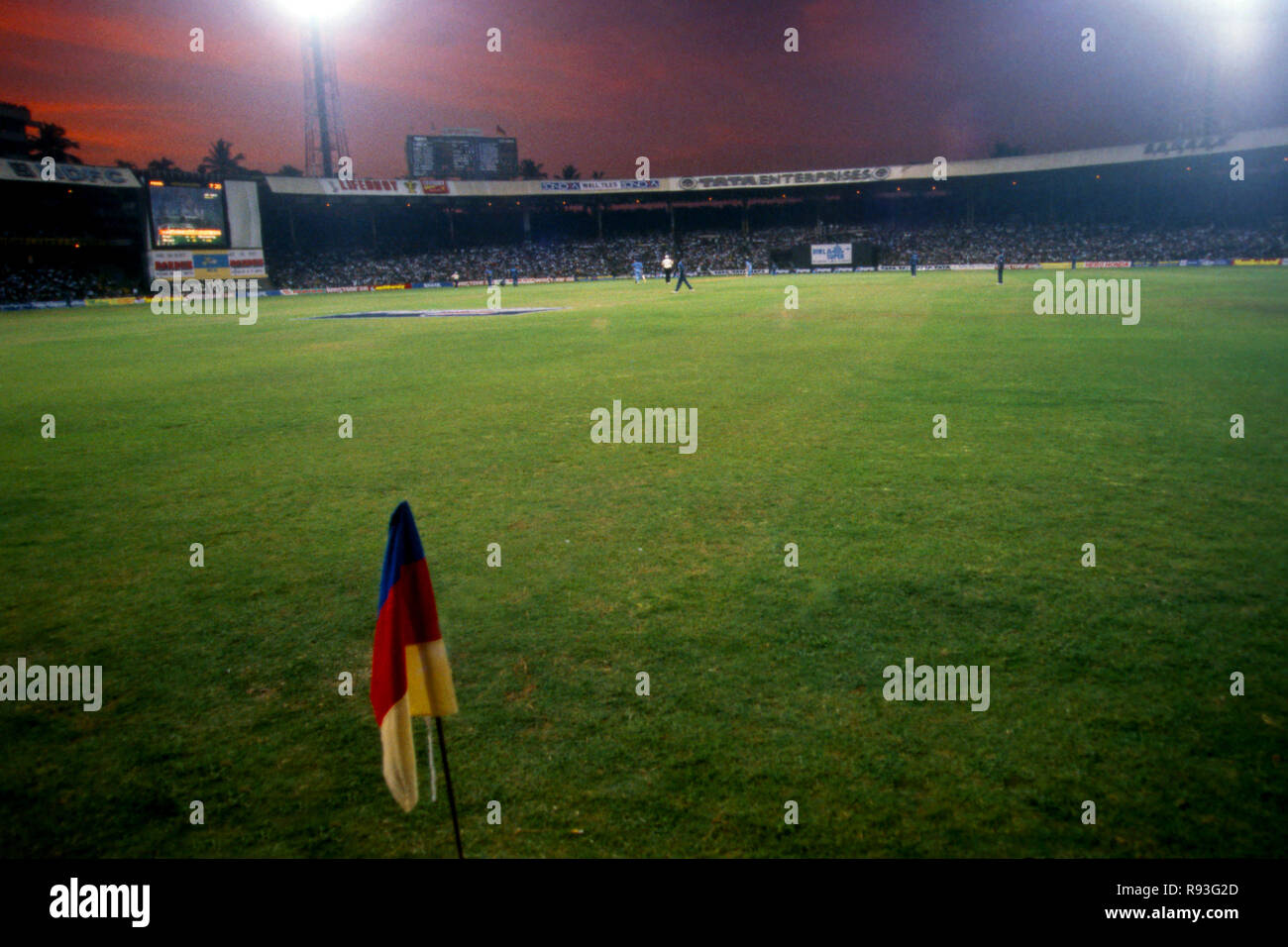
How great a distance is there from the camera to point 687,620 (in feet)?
18.0

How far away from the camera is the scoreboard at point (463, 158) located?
277 feet

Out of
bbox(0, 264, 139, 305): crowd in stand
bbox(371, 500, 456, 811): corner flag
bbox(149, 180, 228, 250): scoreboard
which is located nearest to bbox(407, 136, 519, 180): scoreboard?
bbox(149, 180, 228, 250): scoreboard

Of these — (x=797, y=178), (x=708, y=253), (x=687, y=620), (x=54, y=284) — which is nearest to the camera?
(x=687, y=620)

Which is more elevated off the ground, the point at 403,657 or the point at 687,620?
the point at 403,657

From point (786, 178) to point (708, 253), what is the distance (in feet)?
35.0

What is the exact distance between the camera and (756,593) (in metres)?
5.88

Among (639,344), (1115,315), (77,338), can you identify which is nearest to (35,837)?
(639,344)

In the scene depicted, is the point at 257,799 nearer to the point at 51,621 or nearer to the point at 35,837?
the point at 35,837

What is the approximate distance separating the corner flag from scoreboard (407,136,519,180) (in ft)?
297

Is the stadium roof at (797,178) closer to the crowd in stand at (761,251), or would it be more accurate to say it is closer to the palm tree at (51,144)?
the crowd in stand at (761,251)

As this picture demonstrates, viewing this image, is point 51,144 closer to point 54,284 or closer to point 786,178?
point 54,284

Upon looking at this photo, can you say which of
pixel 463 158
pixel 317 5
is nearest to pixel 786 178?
pixel 463 158

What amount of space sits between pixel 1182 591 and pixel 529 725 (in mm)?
4727

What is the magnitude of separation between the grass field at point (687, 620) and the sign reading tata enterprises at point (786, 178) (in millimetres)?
68351
